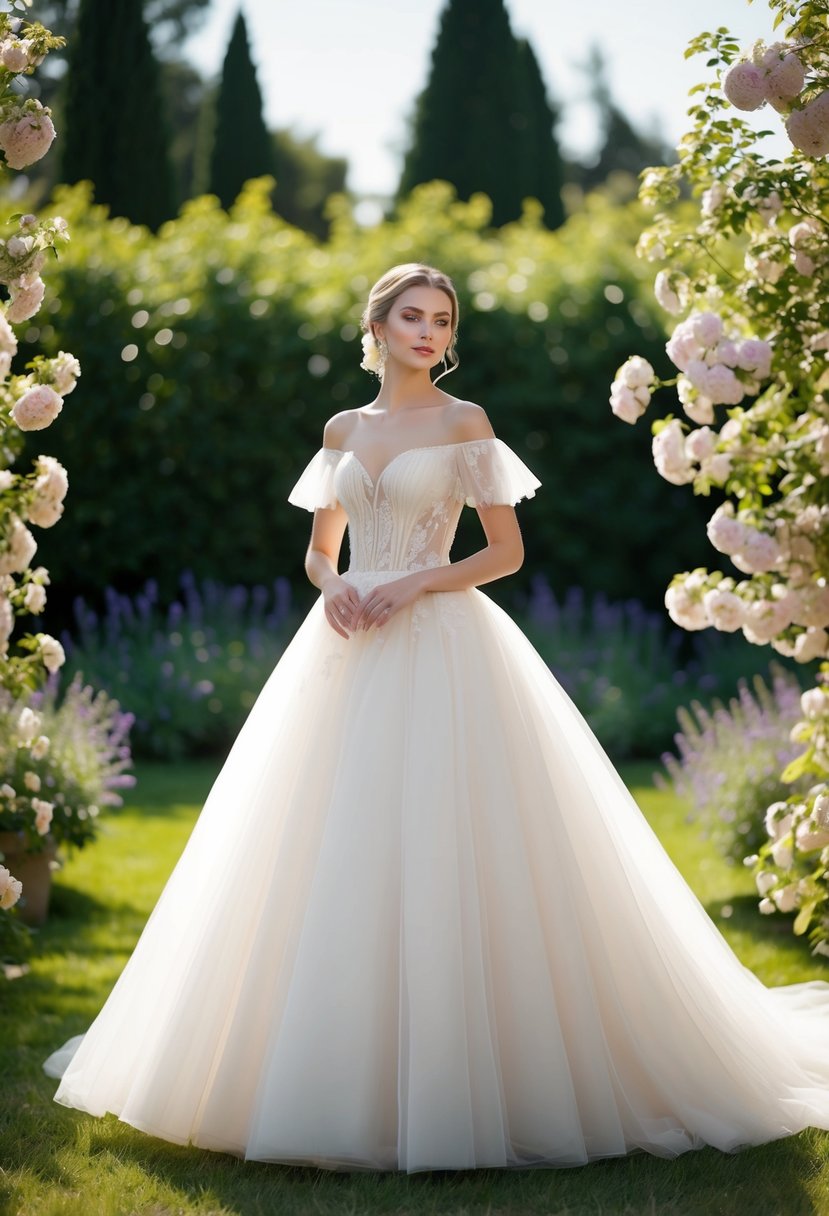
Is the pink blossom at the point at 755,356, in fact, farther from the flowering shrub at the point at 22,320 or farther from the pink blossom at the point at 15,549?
the pink blossom at the point at 15,549

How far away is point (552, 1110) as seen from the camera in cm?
321

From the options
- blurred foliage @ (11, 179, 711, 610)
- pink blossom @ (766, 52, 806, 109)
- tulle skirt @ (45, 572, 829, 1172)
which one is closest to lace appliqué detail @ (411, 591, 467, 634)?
tulle skirt @ (45, 572, 829, 1172)

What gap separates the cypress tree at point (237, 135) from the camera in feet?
72.3

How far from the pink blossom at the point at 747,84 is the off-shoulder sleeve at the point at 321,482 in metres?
1.48

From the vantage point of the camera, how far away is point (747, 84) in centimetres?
328

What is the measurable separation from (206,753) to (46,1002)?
514 cm

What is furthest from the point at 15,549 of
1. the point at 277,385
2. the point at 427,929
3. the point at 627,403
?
the point at 277,385

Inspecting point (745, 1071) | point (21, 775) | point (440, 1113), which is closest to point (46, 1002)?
point (21, 775)

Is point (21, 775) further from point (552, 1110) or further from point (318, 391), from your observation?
point (318, 391)

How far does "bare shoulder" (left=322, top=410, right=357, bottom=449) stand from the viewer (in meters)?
4.05

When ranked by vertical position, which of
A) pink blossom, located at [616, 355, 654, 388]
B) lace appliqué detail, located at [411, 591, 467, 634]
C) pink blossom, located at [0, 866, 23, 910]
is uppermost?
pink blossom, located at [616, 355, 654, 388]

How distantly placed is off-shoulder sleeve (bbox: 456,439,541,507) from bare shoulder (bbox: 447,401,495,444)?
0.07 feet

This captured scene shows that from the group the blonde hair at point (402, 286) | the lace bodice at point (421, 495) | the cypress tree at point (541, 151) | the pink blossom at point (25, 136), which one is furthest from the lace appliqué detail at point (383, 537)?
the cypress tree at point (541, 151)

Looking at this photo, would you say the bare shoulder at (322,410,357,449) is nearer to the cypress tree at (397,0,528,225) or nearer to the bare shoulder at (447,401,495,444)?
the bare shoulder at (447,401,495,444)
